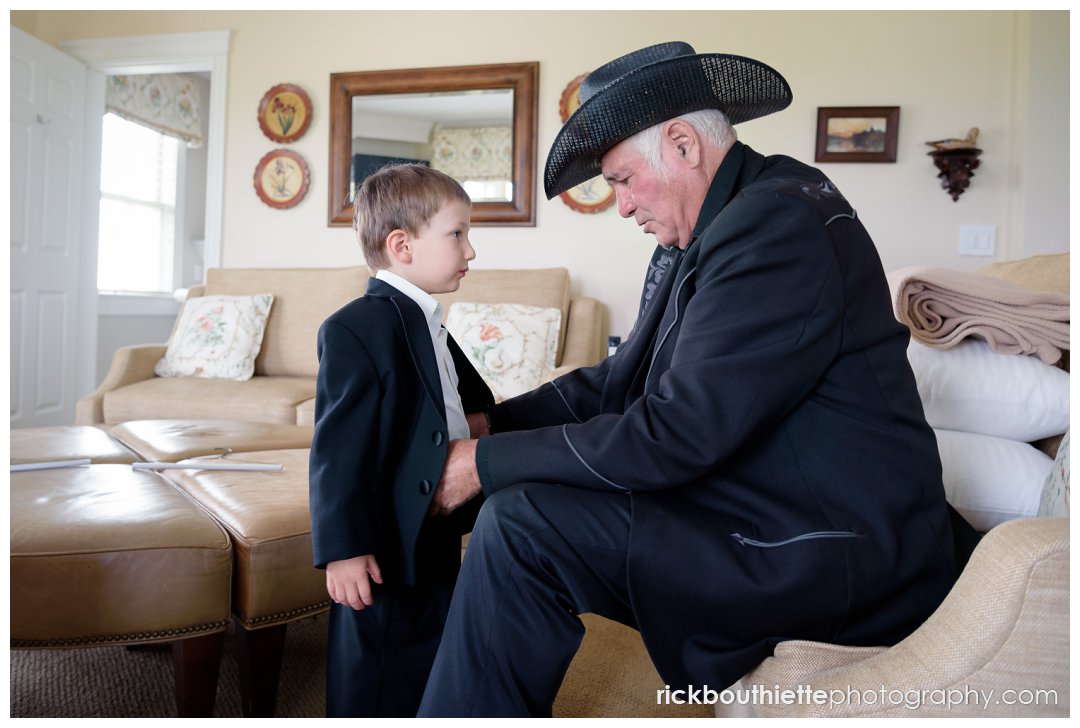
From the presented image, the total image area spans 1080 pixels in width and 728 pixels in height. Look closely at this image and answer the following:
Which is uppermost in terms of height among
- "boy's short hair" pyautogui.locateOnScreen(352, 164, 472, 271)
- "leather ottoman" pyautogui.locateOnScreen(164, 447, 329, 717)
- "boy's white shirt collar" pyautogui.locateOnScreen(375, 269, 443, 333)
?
"boy's short hair" pyautogui.locateOnScreen(352, 164, 472, 271)

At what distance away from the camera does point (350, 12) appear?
3.87 meters

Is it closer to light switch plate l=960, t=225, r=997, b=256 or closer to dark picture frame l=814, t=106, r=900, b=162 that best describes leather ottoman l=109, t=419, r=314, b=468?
dark picture frame l=814, t=106, r=900, b=162

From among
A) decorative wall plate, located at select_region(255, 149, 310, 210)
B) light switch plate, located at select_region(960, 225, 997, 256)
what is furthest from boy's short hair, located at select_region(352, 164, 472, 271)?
decorative wall plate, located at select_region(255, 149, 310, 210)

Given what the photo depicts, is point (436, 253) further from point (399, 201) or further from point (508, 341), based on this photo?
point (508, 341)

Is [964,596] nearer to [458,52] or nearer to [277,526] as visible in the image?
[277,526]

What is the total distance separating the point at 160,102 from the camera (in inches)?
202

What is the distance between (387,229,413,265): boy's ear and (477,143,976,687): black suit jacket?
38 centimetres

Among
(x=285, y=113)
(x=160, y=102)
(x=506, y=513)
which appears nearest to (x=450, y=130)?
(x=285, y=113)

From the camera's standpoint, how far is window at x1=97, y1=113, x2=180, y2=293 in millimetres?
5094

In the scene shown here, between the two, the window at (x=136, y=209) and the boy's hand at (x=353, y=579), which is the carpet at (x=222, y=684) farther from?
the window at (x=136, y=209)

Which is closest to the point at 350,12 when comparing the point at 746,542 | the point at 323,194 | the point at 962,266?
the point at 323,194

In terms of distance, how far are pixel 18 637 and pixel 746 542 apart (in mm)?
1095

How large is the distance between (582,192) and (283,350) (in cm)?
151

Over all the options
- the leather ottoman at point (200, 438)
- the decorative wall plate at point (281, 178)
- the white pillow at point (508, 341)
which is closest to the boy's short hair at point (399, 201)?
A: the leather ottoman at point (200, 438)
